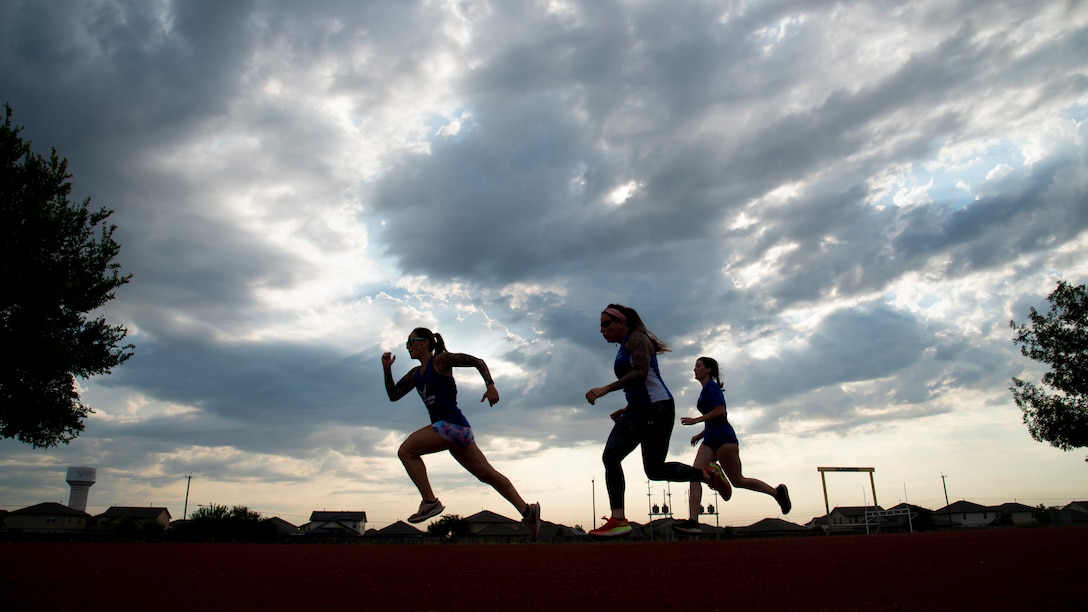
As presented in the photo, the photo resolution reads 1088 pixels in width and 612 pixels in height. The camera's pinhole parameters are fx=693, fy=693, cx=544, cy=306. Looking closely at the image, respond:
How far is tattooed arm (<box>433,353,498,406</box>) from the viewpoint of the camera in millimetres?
6453

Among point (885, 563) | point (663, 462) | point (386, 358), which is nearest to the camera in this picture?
point (885, 563)

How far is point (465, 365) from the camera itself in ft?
22.6

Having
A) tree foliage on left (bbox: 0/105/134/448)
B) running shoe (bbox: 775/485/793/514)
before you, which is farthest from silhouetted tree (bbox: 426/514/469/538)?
running shoe (bbox: 775/485/793/514)

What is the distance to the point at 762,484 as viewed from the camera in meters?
9.32

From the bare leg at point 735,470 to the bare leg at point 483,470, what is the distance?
3.04m

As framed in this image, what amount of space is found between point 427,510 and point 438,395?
44.3 inches

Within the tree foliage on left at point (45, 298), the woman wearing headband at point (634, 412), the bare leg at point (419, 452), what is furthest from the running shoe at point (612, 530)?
the tree foliage on left at point (45, 298)

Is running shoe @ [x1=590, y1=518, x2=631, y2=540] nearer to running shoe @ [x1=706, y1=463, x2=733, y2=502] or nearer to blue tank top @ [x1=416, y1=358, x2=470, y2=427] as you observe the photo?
blue tank top @ [x1=416, y1=358, x2=470, y2=427]

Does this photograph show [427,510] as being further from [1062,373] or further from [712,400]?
[1062,373]

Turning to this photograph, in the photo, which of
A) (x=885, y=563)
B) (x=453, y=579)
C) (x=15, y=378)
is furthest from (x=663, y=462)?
(x=15, y=378)

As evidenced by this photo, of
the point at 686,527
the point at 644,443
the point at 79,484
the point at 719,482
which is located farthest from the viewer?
the point at 79,484

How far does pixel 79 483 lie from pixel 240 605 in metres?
97.3

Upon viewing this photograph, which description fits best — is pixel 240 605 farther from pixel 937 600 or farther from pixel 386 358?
pixel 386 358

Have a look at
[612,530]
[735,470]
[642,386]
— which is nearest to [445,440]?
[612,530]
